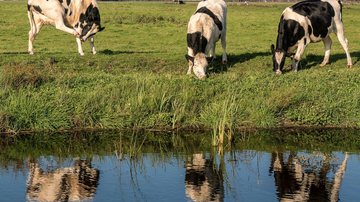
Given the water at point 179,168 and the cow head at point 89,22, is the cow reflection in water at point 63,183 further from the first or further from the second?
the cow head at point 89,22

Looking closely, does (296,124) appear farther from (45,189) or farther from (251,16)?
(251,16)

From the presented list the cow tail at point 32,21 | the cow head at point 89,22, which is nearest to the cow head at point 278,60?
the cow head at point 89,22

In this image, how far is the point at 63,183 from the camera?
10.6m

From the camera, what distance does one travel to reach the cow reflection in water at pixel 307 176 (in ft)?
32.8

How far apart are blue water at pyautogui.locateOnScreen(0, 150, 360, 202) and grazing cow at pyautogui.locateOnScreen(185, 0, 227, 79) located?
5.47 m

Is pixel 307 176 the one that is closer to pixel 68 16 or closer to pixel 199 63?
pixel 199 63

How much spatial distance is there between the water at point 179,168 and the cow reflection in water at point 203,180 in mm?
14

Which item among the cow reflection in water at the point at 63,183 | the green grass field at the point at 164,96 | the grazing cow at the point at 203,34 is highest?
the grazing cow at the point at 203,34

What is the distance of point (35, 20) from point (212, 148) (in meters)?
10.4

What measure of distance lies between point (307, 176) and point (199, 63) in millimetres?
7200

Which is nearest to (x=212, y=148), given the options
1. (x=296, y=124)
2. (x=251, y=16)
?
(x=296, y=124)

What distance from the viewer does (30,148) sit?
12.8 meters

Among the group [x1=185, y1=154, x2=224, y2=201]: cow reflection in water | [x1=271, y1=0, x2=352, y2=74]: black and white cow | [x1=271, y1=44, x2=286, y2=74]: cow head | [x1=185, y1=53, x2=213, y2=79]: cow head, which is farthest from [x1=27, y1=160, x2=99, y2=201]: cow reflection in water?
[x1=271, y1=0, x2=352, y2=74]: black and white cow

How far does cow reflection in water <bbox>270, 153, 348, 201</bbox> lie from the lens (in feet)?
32.8
